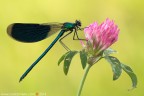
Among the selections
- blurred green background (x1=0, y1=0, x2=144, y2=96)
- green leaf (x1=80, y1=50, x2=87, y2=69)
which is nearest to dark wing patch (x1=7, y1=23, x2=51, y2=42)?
green leaf (x1=80, y1=50, x2=87, y2=69)

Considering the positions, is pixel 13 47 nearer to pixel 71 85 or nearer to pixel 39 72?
pixel 39 72

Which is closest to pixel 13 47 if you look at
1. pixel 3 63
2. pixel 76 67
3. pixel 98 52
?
pixel 3 63

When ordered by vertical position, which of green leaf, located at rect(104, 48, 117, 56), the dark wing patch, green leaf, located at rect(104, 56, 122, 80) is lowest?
green leaf, located at rect(104, 56, 122, 80)

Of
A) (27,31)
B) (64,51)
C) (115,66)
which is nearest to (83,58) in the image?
(115,66)

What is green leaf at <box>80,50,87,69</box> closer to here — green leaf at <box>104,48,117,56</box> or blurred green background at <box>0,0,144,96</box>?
green leaf at <box>104,48,117,56</box>

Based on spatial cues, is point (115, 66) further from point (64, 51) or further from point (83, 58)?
point (64, 51)

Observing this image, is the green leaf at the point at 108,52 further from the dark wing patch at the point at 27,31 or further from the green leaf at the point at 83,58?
the dark wing patch at the point at 27,31

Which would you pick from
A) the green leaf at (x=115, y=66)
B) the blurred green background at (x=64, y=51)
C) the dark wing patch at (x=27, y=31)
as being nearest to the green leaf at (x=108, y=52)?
the green leaf at (x=115, y=66)
